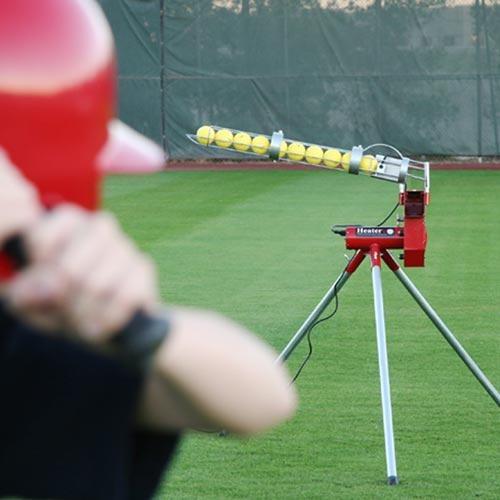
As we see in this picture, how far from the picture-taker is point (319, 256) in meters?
14.1

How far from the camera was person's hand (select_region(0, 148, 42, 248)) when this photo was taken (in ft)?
4.59

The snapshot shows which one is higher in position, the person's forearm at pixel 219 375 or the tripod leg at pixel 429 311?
the person's forearm at pixel 219 375

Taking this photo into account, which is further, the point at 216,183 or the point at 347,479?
the point at 216,183

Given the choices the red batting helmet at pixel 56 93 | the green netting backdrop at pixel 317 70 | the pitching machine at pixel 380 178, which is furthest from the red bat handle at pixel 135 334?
the green netting backdrop at pixel 317 70

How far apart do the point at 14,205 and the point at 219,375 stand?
0.29m

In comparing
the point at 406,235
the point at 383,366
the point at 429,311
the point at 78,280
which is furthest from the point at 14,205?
the point at 429,311

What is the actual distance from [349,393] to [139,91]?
17974 mm

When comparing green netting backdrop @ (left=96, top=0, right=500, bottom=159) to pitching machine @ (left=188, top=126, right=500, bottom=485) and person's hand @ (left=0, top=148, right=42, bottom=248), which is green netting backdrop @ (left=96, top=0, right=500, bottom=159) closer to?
pitching machine @ (left=188, top=126, right=500, bottom=485)

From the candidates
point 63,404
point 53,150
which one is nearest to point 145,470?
point 63,404

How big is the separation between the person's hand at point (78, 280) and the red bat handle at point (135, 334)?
0.4 inches

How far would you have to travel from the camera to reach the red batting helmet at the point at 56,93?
1544 mm

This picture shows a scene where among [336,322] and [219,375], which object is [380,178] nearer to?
[219,375]

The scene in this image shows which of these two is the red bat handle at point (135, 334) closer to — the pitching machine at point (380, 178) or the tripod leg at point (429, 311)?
the pitching machine at point (380, 178)

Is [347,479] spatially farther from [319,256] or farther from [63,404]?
[319,256]
